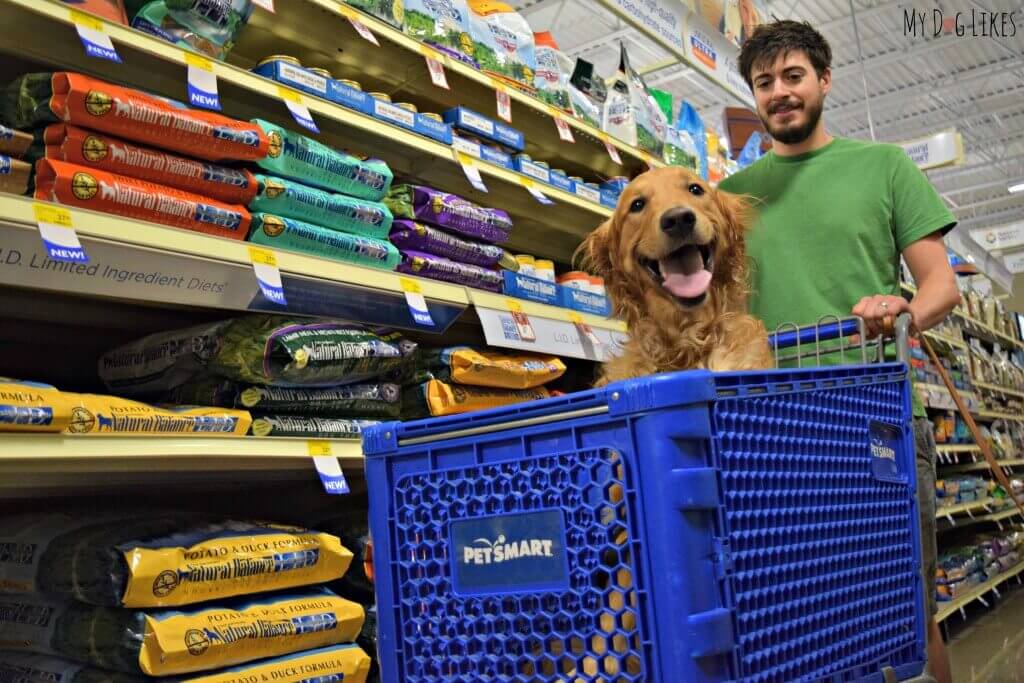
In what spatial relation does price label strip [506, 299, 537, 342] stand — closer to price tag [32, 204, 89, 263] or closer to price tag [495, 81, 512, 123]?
price tag [495, 81, 512, 123]

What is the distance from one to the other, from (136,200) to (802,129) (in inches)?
55.9

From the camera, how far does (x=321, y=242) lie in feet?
6.77

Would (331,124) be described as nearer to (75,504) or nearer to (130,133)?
(130,133)

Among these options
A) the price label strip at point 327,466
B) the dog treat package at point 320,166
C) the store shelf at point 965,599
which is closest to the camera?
the price label strip at point 327,466

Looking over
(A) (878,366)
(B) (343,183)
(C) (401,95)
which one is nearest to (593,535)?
(A) (878,366)

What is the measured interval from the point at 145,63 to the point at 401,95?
3.06 ft

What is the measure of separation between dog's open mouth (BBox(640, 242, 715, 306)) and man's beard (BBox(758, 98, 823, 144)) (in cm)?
38

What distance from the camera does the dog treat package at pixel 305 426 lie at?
1920 millimetres

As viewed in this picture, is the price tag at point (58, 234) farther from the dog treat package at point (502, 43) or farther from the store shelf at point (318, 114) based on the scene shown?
the dog treat package at point (502, 43)

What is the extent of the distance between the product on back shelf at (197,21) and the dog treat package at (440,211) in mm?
647

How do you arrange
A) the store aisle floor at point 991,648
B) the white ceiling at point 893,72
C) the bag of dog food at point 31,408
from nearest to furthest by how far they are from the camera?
the bag of dog food at point 31,408
the store aisle floor at point 991,648
the white ceiling at point 893,72

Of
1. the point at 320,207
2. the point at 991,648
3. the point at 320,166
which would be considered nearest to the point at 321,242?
the point at 320,207

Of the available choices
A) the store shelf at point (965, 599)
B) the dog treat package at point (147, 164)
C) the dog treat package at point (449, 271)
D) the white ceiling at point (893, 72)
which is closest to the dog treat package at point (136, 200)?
the dog treat package at point (147, 164)

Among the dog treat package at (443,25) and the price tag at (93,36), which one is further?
the dog treat package at (443,25)
